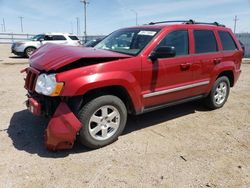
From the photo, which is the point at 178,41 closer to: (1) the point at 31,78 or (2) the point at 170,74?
(2) the point at 170,74

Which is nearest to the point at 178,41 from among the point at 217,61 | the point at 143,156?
the point at 217,61

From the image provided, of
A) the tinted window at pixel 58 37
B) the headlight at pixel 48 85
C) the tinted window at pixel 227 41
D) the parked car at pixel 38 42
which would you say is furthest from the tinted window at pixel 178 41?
the tinted window at pixel 58 37

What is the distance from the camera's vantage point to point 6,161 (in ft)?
11.2

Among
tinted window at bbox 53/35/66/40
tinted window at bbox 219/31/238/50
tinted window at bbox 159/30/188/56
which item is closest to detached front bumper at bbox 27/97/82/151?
tinted window at bbox 159/30/188/56

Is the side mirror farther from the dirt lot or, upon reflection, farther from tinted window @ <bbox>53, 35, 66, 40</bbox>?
tinted window @ <bbox>53, 35, 66, 40</bbox>

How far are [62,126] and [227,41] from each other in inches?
163

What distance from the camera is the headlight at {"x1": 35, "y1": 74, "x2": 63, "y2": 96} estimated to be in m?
3.34

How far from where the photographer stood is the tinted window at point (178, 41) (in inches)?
177

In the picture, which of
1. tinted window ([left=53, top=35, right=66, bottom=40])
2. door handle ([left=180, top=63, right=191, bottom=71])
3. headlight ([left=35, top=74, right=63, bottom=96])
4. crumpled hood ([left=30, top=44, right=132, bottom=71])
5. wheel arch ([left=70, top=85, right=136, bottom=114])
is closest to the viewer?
headlight ([left=35, top=74, right=63, bottom=96])

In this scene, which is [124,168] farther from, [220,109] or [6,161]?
[220,109]

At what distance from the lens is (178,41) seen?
4707 mm

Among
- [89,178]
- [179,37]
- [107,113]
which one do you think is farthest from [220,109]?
[89,178]

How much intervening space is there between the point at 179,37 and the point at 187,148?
6.55 ft

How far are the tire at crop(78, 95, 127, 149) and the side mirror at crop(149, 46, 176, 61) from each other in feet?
2.94
